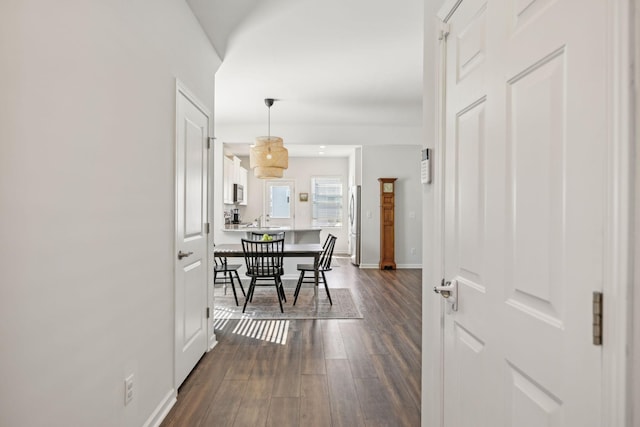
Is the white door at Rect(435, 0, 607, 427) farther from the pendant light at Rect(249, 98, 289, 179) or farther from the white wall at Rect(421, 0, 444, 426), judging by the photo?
the pendant light at Rect(249, 98, 289, 179)

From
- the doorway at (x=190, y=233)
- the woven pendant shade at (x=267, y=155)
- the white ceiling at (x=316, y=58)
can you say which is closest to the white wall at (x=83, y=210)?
the doorway at (x=190, y=233)

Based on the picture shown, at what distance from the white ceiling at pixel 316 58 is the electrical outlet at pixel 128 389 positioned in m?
2.48

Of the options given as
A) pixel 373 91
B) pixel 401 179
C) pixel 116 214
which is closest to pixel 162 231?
pixel 116 214

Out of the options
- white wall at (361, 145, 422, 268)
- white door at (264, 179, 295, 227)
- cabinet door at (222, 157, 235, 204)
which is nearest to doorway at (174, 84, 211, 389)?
cabinet door at (222, 157, 235, 204)

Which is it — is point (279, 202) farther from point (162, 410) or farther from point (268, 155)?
point (162, 410)

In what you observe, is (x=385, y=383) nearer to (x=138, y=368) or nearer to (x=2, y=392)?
(x=138, y=368)

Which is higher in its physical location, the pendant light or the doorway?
the pendant light

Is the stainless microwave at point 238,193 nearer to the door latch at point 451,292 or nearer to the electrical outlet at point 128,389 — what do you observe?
the electrical outlet at point 128,389

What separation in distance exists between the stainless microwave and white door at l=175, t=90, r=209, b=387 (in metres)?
4.64

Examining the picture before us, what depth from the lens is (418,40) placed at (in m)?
3.54

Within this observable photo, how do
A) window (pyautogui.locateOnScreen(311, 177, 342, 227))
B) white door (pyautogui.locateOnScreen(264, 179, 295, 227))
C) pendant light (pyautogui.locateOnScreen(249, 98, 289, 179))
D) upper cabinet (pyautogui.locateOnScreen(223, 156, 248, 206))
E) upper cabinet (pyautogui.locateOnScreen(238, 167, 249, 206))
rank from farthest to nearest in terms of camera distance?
window (pyautogui.locateOnScreen(311, 177, 342, 227)), white door (pyautogui.locateOnScreen(264, 179, 295, 227)), upper cabinet (pyautogui.locateOnScreen(238, 167, 249, 206)), upper cabinet (pyautogui.locateOnScreen(223, 156, 248, 206)), pendant light (pyautogui.locateOnScreen(249, 98, 289, 179))

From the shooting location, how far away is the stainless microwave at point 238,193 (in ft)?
25.3

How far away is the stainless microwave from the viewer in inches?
304

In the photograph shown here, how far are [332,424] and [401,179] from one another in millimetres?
5996
